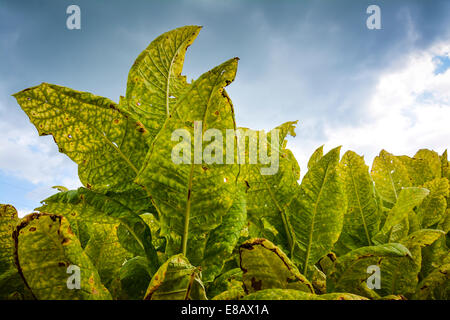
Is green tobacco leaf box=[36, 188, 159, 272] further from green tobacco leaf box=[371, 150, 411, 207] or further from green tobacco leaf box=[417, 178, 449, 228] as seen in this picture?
green tobacco leaf box=[371, 150, 411, 207]

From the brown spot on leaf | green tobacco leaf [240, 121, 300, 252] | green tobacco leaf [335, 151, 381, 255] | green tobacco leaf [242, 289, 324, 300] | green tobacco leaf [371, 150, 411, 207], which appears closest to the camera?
green tobacco leaf [242, 289, 324, 300]

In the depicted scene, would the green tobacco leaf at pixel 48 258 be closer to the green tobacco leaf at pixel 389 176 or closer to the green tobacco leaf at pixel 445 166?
the green tobacco leaf at pixel 389 176

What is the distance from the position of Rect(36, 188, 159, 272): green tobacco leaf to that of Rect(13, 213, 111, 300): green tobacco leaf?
0.53 ft

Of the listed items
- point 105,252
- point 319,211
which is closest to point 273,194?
point 319,211

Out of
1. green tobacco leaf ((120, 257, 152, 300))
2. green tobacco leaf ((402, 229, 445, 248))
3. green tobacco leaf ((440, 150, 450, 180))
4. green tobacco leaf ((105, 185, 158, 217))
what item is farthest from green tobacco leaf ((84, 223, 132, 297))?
green tobacco leaf ((440, 150, 450, 180))

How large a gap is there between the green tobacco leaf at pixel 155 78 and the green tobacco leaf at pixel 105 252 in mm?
466

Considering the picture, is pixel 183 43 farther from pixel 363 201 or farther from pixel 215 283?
pixel 363 201

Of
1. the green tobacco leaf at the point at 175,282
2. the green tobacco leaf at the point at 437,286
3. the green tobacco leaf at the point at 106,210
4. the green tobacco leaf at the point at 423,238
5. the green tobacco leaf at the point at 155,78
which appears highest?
the green tobacco leaf at the point at 155,78

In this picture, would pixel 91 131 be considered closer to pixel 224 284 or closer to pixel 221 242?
pixel 221 242

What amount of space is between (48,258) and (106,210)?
0.63ft

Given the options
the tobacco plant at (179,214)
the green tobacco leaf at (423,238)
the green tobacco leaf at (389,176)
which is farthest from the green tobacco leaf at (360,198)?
the green tobacco leaf at (389,176)

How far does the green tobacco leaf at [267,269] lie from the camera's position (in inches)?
28.0

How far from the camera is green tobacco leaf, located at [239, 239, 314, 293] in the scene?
712mm
